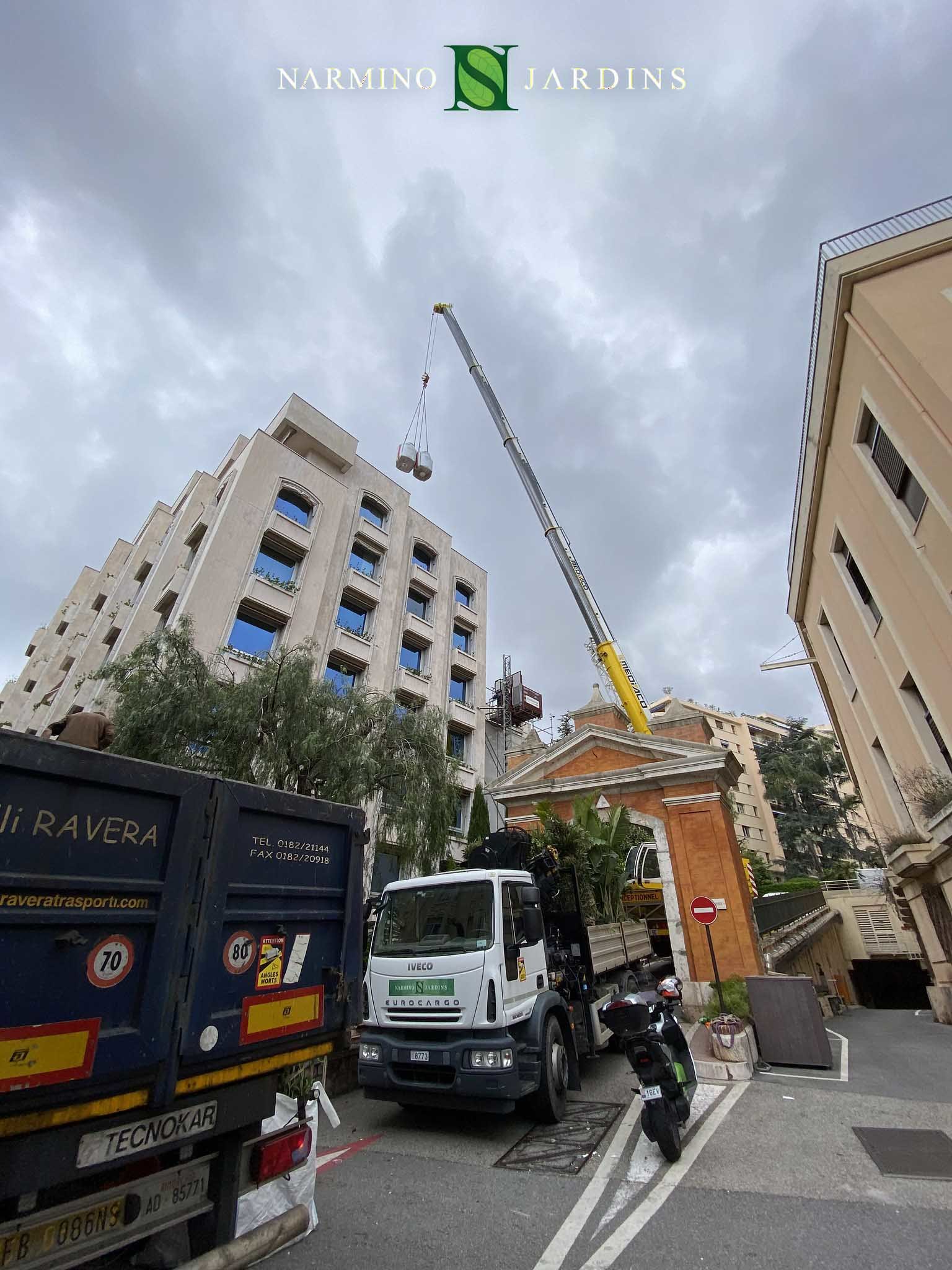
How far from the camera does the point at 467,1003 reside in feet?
20.2

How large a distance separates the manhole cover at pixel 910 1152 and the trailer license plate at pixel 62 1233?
19.4 feet

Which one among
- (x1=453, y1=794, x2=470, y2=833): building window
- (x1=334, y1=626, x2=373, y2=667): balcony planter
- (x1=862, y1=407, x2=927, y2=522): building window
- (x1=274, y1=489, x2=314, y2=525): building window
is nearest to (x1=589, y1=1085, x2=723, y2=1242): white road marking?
(x1=862, y1=407, x2=927, y2=522): building window

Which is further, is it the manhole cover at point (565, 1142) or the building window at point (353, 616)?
the building window at point (353, 616)

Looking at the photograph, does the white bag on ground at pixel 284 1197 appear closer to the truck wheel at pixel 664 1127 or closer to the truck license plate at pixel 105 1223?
the truck license plate at pixel 105 1223

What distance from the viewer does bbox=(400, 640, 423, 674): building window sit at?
24.1 metres

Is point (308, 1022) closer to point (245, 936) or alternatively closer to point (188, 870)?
point (245, 936)

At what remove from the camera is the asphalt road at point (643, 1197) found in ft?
12.4

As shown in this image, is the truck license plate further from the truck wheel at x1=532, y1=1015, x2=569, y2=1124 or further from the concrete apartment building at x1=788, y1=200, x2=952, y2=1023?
the concrete apartment building at x1=788, y1=200, x2=952, y2=1023

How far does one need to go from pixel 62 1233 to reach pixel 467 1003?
170 inches

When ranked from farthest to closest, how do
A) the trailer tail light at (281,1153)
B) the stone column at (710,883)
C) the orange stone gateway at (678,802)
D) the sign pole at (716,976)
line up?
the orange stone gateway at (678,802), the stone column at (710,883), the sign pole at (716,976), the trailer tail light at (281,1153)

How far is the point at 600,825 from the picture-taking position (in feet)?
47.0

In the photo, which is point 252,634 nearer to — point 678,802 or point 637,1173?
point 678,802

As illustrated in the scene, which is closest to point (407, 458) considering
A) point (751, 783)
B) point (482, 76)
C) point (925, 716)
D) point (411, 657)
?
point (411, 657)

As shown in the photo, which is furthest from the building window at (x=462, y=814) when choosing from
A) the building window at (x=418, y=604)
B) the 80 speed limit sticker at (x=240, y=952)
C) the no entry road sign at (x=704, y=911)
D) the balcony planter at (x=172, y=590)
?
the 80 speed limit sticker at (x=240, y=952)
